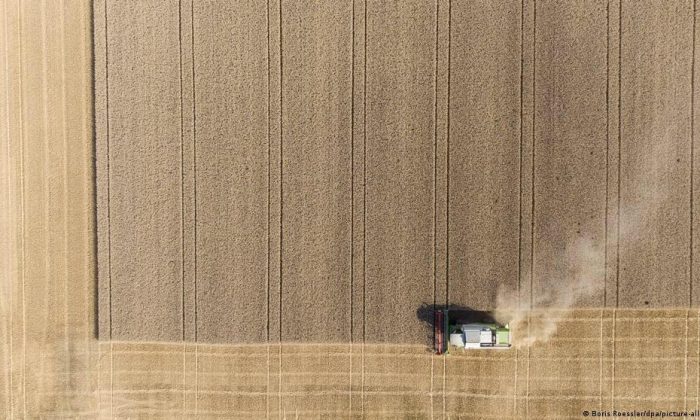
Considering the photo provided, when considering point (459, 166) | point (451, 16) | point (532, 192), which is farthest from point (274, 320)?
point (451, 16)

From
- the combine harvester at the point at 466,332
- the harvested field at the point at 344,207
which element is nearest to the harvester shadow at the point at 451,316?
the combine harvester at the point at 466,332

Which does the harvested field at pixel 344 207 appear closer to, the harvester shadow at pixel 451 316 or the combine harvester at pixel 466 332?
the harvester shadow at pixel 451 316

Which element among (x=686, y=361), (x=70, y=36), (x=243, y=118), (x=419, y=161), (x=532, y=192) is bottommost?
(x=686, y=361)

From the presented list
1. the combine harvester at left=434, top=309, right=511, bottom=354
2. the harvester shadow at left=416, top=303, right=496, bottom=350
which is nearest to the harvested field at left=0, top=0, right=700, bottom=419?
the harvester shadow at left=416, top=303, right=496, bottom=350

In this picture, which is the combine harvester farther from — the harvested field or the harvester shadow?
the harvested field

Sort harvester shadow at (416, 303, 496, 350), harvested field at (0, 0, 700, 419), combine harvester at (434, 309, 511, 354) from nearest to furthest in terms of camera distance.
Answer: combine harvester at (434, 309, 511, 354) < harvested field at (0, 0, 700, 419) < harvester shadow at (416, 303, 496, 350)

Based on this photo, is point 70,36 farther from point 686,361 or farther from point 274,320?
point 686,361

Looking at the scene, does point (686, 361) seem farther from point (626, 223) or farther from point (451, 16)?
point (451, 16)

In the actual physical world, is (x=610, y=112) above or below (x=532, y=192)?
above
